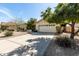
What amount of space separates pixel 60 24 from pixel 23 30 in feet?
2.88

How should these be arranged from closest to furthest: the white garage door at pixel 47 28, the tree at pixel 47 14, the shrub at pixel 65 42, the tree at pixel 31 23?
the tree at pixel 31 23
the tree at pixel 47 14
the white garage door at pixel 47 28
the shrub at pixel 65 42

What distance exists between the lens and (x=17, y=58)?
9.91 feet

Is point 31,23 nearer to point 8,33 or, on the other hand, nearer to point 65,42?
point 8,33

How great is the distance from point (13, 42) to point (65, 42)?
1.31 m

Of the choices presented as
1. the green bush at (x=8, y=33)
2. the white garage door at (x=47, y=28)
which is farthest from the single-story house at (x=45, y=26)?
the green bush at (x=8, y=33)

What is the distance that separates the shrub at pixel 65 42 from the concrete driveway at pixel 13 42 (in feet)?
1.13

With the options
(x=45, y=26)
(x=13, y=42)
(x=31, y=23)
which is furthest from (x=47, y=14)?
(x=13, y=42)

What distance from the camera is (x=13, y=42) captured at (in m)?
3.54

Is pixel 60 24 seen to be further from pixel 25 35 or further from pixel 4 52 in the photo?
pixel 4 52

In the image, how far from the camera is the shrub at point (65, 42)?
402 cm

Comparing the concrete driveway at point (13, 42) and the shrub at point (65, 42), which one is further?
the shrub at point (65, 42)

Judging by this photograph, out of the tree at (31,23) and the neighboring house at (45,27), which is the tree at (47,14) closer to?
the neighboring house at (45,27)

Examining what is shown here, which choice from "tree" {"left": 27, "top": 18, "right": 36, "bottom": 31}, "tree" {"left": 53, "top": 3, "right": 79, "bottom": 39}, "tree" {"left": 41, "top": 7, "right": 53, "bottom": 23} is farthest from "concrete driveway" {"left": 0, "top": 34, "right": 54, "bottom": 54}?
"tree" {"left": 53, "top": 3, "right": 79, "bottom": 39}

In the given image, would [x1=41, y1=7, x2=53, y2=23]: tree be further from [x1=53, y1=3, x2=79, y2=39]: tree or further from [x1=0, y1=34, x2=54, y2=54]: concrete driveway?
[x1=0, y1=34, x2=54, y2=54]: concrete driveway
